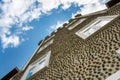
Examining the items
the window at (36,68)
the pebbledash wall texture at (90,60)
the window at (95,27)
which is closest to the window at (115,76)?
the pebbledash wall texture at (90,60)

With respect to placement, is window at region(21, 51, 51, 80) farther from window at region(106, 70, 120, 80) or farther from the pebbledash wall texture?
window at region(106, 70, 120, 80)

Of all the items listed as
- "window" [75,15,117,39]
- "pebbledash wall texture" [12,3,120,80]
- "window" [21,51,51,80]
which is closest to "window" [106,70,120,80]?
"pebbledash wall texture" [12,3,120,80]

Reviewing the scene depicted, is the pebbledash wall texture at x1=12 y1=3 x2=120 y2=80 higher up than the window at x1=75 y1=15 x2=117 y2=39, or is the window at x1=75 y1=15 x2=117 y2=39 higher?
the window at x1=75 y1=15 x2=117 y2=39

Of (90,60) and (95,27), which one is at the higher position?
(95,27)

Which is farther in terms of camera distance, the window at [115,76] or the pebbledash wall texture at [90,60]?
the pebbledash wall texture at [90,60]

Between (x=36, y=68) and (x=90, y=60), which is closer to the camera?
(x=90, y=60)

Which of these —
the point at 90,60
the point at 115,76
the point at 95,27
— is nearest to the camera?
the point at 115,76

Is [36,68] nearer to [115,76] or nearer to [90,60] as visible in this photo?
[90,60]

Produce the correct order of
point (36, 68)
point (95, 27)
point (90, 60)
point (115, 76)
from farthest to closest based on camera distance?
point (95, 27) → point (36, 68) → point (90, 60) → point (115, 76)

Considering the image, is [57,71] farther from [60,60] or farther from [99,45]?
[99,45]

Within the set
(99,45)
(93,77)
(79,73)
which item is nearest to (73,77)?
(79,73)

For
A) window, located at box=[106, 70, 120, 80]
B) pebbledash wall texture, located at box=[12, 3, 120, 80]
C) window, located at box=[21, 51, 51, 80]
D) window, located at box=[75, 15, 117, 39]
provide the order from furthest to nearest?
window, located at box=[75, 15, 117, 39], window, located at box=[21, 51, 51, 80], pebbledash wall texture, located at box=[12, 3, 120, 80], window, located at box=[106, 70, 120, 80]

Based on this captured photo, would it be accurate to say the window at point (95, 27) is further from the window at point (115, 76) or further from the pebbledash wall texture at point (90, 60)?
the window at point (115, 76)

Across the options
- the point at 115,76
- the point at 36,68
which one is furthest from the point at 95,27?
the point at 115,76
